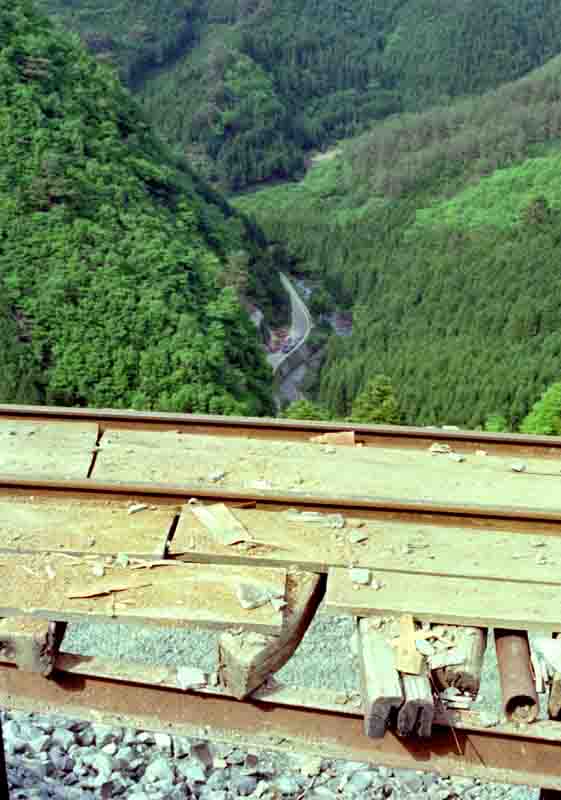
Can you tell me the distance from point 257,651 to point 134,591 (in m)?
0.45

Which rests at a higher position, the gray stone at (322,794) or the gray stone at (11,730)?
the gray stone at (322,794)

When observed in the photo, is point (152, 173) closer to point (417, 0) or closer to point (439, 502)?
point (439, 502)

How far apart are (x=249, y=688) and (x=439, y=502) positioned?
101 cm

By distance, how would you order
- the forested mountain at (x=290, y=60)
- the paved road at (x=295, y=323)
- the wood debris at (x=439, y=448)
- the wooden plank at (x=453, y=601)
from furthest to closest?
the forested mountain at (x=290, y=60), the paved road at (x=295, y=323), the wood debris at (x=439, y=448), the wooden plank at (x=453, y=601)

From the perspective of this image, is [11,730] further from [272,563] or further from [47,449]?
[272,563]

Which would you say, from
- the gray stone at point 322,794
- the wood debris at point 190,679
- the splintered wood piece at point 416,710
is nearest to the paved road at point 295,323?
the gray stone at point 322,794

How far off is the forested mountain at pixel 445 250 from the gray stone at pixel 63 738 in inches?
631

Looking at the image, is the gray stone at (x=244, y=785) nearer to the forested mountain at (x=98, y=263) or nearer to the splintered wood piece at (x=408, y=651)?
the splintered wood piece at (x=408, y=651)

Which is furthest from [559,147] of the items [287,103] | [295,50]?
[295,50]

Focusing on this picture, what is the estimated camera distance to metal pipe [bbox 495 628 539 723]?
244 cm

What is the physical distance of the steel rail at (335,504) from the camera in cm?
309

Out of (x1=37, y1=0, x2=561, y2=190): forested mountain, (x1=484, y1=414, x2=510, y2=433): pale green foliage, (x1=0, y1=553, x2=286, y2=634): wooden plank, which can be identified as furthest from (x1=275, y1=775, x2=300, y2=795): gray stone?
(x1=37, y1=0, x2=561, y2=190): forested mountain

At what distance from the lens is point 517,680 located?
2.47 m

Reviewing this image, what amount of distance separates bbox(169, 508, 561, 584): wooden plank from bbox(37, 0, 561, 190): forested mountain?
56875 mm
